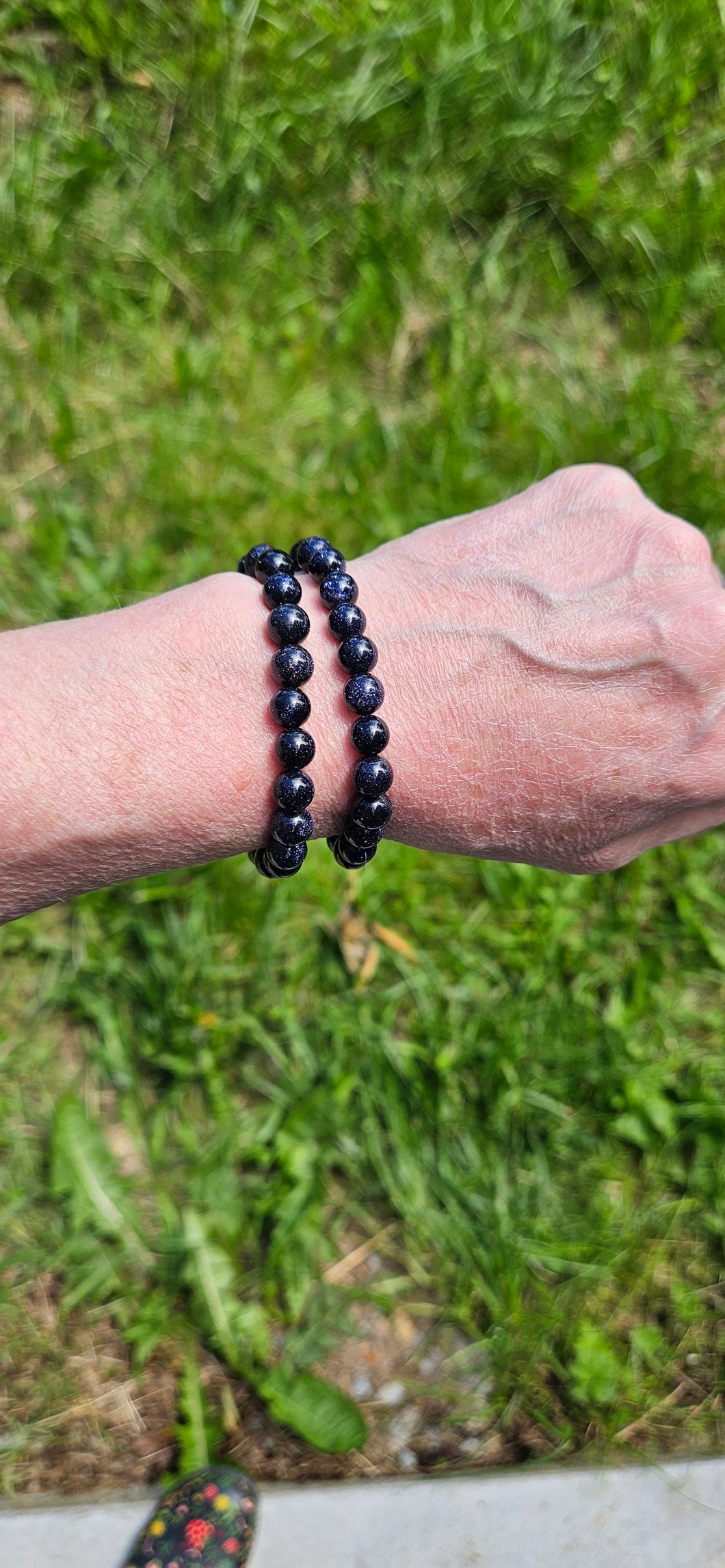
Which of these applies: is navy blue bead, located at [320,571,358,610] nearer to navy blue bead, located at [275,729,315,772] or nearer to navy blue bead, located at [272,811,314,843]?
navy blue bead, located at [275,729,315,772]

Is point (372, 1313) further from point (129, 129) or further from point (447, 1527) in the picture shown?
point (129, 129)

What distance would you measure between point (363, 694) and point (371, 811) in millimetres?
193

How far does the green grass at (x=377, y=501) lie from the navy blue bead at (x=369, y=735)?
114 cm

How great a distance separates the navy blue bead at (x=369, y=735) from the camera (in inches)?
65.9

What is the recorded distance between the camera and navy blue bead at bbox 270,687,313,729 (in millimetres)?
1643

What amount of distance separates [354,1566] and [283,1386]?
38cm

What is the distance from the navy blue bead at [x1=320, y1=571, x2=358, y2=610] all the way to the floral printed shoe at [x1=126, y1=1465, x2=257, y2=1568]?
1.98 meters

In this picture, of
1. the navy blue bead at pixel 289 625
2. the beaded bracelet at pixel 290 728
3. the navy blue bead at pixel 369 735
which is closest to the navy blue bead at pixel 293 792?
the beaded bracelet at pixel 290 728

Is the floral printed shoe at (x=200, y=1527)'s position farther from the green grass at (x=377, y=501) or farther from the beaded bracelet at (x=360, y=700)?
the beaded bracelet at (x=360, y=700)

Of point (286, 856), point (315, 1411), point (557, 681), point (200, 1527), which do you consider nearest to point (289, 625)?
point (286, 856)

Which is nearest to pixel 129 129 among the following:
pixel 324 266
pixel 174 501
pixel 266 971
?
pixel 324 266

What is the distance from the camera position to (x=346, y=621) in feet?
5.62

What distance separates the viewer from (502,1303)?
2.52m

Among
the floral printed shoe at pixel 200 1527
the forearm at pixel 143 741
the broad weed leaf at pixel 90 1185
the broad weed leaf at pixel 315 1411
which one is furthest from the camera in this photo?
the broad weed leaf at pixel 90 1185
